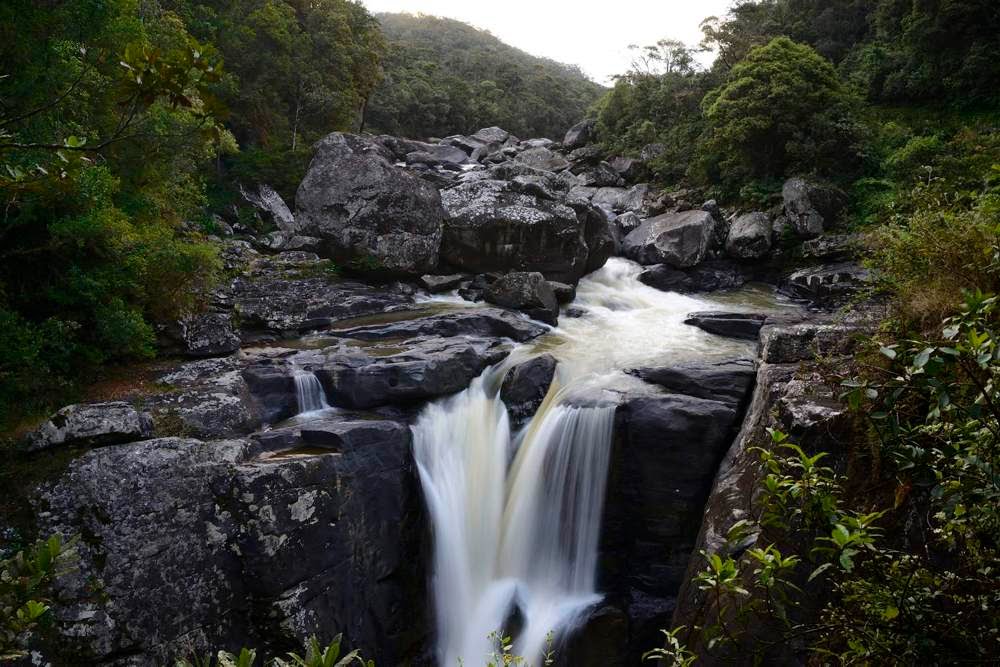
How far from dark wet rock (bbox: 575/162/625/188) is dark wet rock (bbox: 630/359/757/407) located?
66.8ft

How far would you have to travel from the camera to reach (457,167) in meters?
29.4

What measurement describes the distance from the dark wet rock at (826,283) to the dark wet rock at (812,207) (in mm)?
1494

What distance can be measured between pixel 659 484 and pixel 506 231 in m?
8.37

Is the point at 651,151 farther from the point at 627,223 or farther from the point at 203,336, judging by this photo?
the point at 203,336

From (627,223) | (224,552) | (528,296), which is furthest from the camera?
(627,223)

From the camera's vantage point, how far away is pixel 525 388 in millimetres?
8586

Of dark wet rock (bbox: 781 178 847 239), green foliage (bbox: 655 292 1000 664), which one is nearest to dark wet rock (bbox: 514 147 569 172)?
dark wet rock (bbox: 781 178 847 239)

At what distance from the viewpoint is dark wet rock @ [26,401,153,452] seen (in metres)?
5.98

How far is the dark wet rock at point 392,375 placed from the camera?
820 centimetres

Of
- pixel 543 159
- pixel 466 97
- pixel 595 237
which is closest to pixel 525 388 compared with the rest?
pixel 595 237

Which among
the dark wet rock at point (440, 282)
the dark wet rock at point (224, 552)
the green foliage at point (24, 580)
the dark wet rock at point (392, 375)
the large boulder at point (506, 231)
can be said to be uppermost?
the large boulder at point (506, 231)

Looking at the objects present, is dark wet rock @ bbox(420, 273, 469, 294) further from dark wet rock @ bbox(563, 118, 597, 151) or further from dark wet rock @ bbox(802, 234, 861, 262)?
dark wet rock @ bbox(563, 118, 597, 151)

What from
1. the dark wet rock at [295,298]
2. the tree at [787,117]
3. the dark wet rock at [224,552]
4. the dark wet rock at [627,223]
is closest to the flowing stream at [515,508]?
the dark wet rock at [224,552]

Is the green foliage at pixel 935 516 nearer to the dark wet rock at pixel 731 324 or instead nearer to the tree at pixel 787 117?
the dark wet rock at pixel 731 324
